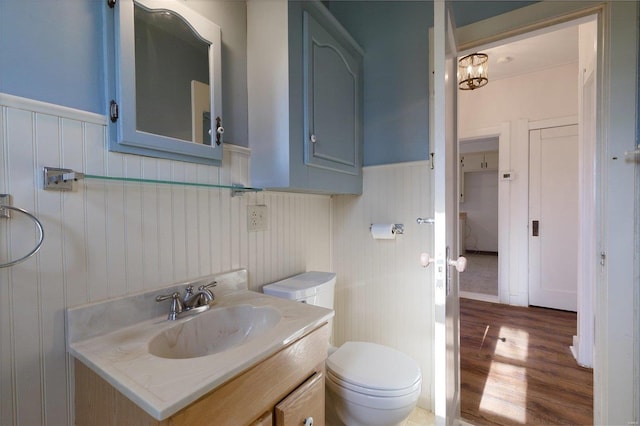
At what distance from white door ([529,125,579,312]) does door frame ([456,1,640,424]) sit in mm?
2244

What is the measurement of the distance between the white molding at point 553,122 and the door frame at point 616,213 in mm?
2193

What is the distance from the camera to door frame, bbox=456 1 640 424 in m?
1.14

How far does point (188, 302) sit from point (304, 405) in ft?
1.76

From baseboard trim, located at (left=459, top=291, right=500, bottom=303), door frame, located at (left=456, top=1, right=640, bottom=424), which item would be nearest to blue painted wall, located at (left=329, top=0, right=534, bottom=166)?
door frame, located at (left=456, top=1, right=640, bottom=424)

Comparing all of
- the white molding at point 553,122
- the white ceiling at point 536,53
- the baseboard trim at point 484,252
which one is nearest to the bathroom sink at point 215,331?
the white ceiling at point 536,53

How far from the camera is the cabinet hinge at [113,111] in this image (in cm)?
90

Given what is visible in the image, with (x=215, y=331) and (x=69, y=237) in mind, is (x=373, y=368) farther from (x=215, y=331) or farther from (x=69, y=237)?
(x=69, y=237)

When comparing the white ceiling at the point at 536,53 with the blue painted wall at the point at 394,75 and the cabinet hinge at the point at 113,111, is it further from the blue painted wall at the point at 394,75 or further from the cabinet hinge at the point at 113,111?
the cabinet hinge at the point at 113,111

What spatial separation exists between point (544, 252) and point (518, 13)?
2.74m

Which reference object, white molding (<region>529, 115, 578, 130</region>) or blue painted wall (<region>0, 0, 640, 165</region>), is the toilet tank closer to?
blue painted wall (<region>0, 0, 640, 165</region>)

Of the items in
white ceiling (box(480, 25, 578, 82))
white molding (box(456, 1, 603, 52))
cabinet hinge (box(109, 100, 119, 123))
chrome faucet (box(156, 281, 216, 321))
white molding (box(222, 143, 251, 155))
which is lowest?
chrome faucet (box(156, 281, 216, 321))

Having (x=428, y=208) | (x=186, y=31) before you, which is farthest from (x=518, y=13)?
(x=186, y=31)

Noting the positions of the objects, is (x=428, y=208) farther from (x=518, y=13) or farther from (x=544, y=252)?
(x=544, y=252)

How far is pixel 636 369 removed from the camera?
113cm
